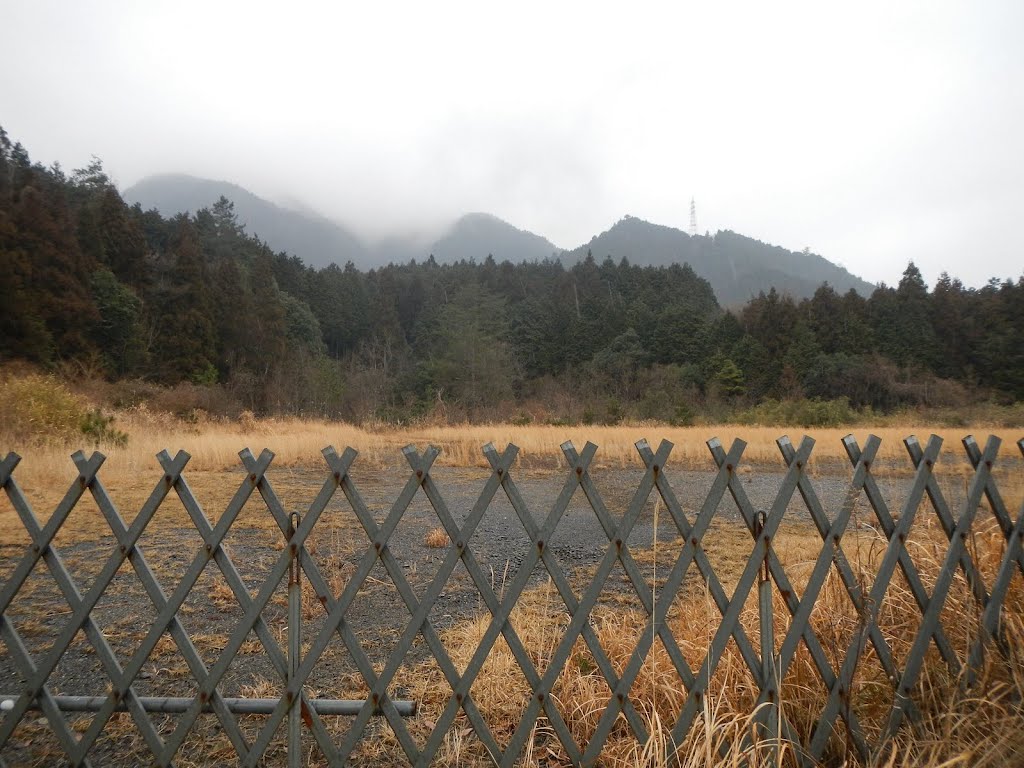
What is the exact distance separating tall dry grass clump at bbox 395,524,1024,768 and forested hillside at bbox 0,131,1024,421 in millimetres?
19423

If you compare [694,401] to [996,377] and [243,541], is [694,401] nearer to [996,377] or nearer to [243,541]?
[996,377]

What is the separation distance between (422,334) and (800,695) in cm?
5112

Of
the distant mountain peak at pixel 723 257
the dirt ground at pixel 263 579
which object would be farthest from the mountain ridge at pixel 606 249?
the dirt ground at pixel 263 579

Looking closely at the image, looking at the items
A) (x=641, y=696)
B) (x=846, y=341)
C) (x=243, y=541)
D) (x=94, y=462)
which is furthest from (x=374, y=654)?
(x=846, y=341)

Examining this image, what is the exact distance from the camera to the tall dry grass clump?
172 cm

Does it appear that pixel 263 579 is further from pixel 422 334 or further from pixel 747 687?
pixel 422 334

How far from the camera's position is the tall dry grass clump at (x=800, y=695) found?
1.72 m

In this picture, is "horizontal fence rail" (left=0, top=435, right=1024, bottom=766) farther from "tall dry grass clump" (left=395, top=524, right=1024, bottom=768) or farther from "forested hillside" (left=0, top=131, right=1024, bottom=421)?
"forested hillside" (left=0, top=131, right=1024, bottom=421)

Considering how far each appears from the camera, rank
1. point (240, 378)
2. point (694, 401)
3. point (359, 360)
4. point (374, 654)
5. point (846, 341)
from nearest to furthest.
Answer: point (374, 654)
point (240, 378)
point (694, 401)
point (846, 341)
point (359, 360)

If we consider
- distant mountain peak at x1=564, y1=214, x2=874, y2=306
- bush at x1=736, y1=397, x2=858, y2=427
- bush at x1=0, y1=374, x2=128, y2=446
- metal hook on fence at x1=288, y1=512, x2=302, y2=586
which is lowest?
bush at x1=736, y1=397, x2=858, y2=427

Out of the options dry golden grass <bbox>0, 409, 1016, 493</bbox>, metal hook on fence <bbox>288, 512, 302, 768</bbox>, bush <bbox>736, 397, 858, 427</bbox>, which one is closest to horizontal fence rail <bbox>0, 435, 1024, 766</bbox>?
metal hook on fence <bbox>288, 512, 302, 768</bbox>

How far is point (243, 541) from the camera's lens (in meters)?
4.97

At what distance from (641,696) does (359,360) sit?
153ft

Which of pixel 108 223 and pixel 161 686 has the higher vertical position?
pixel 108 223
